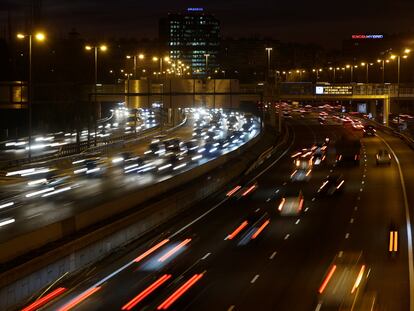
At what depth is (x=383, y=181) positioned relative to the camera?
51.0 meters

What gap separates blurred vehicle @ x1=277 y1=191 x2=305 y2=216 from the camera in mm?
37688

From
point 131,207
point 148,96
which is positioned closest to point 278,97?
point 148,96

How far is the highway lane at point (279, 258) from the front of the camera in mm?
21266

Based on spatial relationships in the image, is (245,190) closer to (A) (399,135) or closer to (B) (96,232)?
(B) (96,232)

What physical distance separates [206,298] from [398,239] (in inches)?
449

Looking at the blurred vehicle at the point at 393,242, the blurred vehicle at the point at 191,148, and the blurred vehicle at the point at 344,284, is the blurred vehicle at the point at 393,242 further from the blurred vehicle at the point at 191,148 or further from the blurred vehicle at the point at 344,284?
the blurred vehicle at the point at 191,148

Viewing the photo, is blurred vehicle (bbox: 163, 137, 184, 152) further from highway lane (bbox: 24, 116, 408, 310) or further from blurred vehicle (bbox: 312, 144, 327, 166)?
highway lane (bbox: 24, 116, 408, 310)

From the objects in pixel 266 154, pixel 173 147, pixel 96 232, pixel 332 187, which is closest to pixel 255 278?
pixel 96 232

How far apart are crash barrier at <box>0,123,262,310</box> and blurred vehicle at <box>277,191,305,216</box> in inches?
176

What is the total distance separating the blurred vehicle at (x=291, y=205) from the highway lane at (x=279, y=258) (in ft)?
1.48

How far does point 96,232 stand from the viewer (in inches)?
1074

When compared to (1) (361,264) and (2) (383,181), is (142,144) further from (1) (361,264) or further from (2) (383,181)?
(1) (361,264)

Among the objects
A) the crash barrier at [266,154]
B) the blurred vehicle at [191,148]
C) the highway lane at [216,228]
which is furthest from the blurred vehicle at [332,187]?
the blurred vehicle at [191,148]

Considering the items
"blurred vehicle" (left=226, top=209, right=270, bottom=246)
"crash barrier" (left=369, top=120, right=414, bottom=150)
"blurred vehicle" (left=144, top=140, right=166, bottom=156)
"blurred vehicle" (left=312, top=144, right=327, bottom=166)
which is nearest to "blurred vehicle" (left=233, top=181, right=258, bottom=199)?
"blurred vehicle" (left=226, top=209, right=270, bottom=246)
